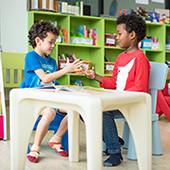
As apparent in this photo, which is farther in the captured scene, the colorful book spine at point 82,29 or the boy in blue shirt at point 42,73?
the colorful book spine at point 82,29

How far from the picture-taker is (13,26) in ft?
14.3

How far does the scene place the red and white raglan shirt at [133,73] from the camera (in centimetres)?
163

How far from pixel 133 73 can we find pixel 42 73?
57 cm

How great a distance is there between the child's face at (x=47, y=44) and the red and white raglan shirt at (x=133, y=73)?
1.41 feet

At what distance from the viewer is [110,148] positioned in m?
1.55

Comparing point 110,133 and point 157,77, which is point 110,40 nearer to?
point 157,77

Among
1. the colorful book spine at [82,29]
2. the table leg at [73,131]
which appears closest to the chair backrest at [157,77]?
the table leg at [73,131]

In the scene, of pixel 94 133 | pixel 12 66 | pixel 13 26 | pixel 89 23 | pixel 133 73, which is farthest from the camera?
pixel 89 23

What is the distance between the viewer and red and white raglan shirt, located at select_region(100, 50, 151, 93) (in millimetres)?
1632

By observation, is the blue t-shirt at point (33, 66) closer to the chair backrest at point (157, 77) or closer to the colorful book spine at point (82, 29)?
the chair backrest at point (157, 77)

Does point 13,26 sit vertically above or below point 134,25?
above

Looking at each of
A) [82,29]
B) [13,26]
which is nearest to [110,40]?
[82,29]

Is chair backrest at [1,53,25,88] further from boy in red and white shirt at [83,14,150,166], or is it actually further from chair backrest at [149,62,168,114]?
chair backrest at [149,62,168,114]

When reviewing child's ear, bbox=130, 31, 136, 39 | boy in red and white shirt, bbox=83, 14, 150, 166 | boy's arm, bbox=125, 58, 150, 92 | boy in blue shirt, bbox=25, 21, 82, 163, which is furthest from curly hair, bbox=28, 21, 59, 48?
boy's arm, bbox=125, 58, 150, 92
